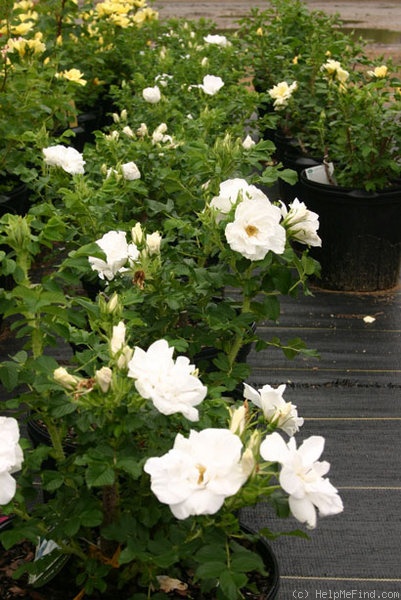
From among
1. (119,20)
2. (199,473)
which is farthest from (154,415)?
(119,20)

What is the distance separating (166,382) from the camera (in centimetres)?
143

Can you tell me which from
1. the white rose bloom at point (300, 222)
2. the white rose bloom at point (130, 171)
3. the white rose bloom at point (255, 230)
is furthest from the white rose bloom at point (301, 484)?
the white rose bloom at point (130, 171)

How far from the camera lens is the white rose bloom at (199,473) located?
1.30 metres

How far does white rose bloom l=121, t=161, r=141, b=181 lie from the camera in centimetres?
278

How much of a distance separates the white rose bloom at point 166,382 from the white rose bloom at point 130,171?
4.65 ft

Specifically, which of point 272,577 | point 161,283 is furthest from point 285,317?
point 272,577

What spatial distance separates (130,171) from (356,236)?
1.59m

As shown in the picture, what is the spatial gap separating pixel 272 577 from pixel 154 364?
0.58 m

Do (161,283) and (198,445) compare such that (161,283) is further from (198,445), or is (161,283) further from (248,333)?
(198,445)

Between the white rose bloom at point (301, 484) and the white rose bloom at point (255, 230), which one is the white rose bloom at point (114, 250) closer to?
the white rose bloom at point (255, 230)

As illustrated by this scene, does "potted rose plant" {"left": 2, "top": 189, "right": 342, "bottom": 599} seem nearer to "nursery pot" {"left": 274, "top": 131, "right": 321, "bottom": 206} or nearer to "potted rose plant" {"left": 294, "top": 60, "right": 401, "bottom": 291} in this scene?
"potted rose plant" {"left": 294, "top": 60, "right": 401, "bottom": 291}

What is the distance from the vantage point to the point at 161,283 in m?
2.06

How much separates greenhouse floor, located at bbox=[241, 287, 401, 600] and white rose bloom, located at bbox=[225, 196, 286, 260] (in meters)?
0.94

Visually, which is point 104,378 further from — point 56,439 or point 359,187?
point 359,187
